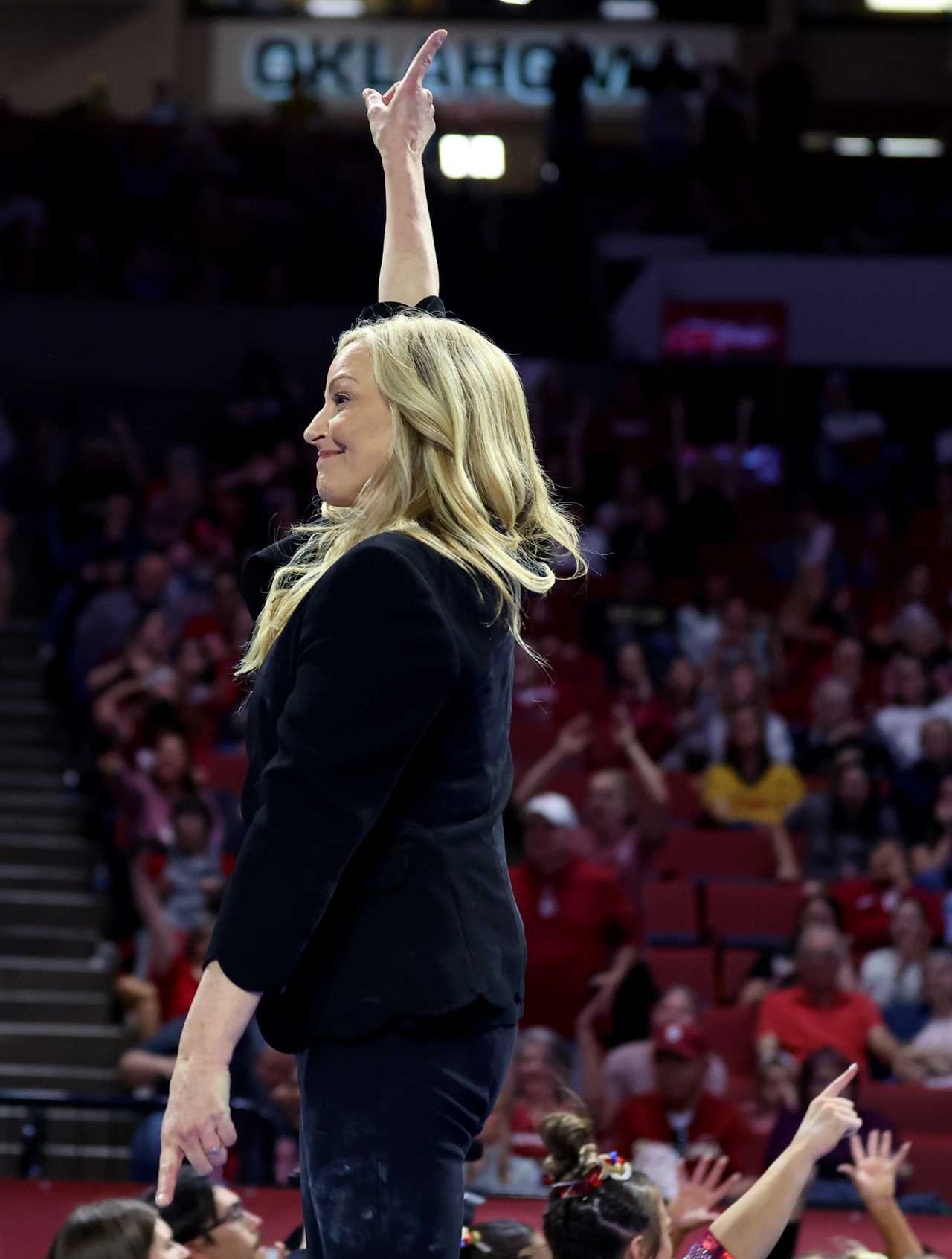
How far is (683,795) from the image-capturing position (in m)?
8.20

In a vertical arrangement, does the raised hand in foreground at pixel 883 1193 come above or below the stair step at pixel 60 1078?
above

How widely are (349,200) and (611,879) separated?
838 cm

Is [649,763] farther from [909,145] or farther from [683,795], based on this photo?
[909,145]

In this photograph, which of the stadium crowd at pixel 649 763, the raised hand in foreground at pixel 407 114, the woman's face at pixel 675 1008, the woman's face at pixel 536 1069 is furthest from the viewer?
the stadium crowd at pixel 649 763

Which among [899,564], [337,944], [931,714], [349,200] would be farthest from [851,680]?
[337,944]

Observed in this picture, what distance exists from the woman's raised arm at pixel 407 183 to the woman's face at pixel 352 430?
1.32 ft

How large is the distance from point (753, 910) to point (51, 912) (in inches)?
119

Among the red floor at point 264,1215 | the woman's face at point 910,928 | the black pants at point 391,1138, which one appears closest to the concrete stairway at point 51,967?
the red floor at point 264,1215

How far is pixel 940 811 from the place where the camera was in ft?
25.1

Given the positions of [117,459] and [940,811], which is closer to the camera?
[940,811]

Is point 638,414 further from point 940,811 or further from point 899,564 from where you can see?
point 940,811

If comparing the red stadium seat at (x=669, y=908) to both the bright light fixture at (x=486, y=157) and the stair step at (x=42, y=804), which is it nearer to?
the stair step at (x=42, y=804)

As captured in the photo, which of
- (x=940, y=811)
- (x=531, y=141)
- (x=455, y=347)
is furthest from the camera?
(x=531, y=141)

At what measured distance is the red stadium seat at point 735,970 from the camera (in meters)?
6.79
